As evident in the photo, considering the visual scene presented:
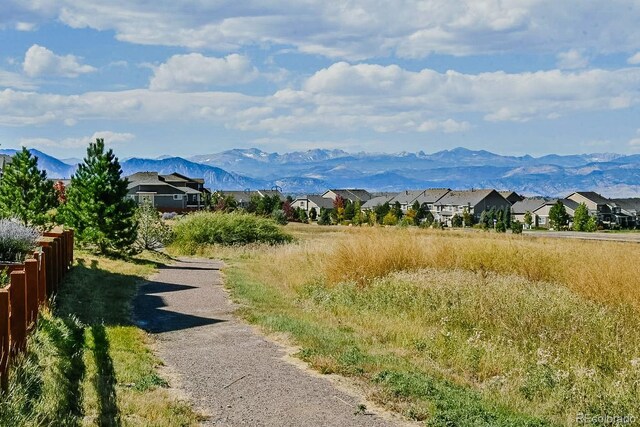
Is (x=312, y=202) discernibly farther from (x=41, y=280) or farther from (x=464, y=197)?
(x=41, y=280)

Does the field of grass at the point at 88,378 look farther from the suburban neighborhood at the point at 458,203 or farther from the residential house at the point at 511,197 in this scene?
the residential house at the point at 511,197

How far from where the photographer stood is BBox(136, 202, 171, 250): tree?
98.5 ft

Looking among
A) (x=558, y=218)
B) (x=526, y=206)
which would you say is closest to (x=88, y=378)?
(x=558, y=218)

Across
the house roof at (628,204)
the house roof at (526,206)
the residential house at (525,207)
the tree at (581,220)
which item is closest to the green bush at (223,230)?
the tree at (581,220)

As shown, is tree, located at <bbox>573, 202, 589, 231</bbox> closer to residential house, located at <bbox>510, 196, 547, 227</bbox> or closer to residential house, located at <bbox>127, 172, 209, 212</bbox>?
residential house, located at <bbox>510, 196, 547, 227</bbox>

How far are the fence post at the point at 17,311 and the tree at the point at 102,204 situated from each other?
16.6 meters

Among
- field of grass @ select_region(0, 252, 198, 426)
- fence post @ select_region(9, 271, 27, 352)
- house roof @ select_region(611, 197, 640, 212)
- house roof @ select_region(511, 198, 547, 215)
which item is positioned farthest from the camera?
house roof @ select_region(511, 198, 547, 215)

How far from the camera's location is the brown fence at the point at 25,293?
20.7ft

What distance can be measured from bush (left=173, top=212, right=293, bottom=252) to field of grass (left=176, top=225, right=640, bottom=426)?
44.5ft

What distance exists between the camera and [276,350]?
9.47m

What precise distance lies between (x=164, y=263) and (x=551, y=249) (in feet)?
44.0

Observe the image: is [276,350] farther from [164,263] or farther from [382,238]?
[164,263]

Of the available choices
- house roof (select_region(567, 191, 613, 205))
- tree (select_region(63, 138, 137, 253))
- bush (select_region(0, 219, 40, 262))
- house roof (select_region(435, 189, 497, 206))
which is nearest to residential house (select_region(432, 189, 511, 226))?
house roof (select_region(435, 189, 497, 206))

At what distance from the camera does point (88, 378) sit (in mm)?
7387
